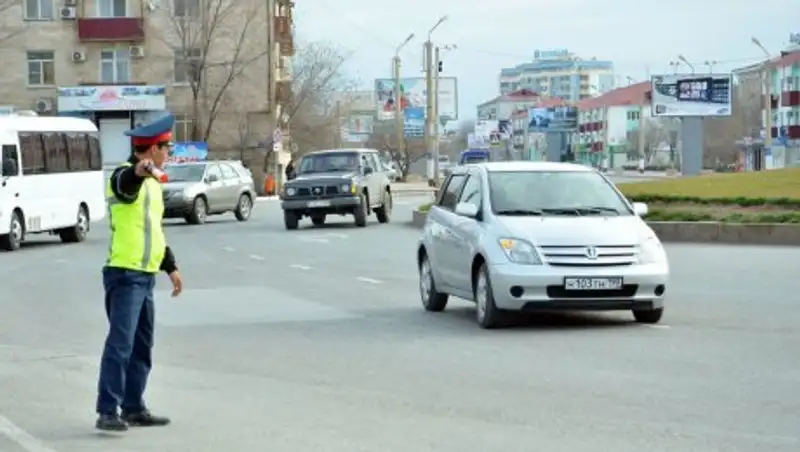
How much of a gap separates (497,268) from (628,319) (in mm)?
1837

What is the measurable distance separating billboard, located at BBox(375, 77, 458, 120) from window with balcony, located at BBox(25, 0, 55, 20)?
111 feet

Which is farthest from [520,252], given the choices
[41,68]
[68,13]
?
[41,68]

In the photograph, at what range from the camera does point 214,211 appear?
1638 inches

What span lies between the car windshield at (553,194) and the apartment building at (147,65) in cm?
5858

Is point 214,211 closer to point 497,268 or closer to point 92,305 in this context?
point 92,305

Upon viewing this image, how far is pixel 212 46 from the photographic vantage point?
250 ft

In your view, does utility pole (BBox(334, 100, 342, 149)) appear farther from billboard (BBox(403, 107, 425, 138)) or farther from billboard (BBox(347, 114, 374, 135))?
billboard (BBox(403, 107, 425, 138))

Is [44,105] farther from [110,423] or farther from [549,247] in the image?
[110,423]

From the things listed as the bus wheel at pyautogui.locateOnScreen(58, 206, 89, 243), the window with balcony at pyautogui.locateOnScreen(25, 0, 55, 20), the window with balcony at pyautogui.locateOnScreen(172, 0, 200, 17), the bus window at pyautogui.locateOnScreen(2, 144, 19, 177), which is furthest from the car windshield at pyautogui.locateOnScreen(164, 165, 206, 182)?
the window with balcony at pyautogui.locateOnScreen(172, 0, 200, 17)

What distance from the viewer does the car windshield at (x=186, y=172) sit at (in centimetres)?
4041

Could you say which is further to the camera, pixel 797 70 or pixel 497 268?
pixel 797 70

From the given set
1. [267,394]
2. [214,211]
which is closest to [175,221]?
[214,211]

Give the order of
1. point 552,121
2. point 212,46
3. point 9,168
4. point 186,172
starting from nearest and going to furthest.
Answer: point 9,168, point 186,172, point 212,46, point 552,121

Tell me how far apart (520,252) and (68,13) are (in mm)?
63545
